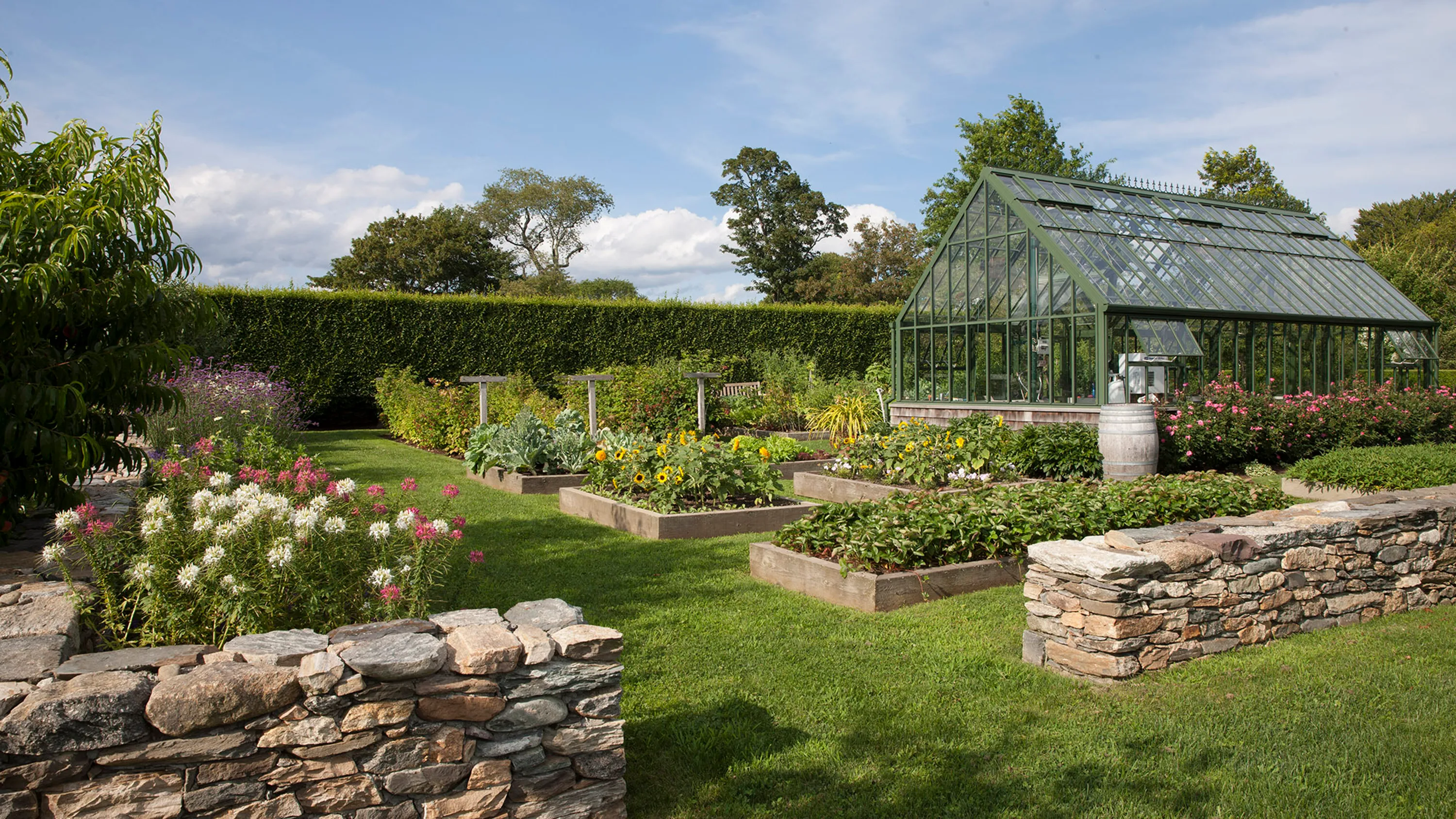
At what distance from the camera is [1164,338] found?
1220 centimetres

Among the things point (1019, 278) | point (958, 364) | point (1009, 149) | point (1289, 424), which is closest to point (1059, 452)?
point (1289, 424)

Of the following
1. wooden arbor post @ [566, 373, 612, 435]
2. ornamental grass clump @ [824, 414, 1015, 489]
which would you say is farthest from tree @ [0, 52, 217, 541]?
wooden arbor post @ [566, 373, 612, 435]

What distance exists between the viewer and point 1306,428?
1152cm

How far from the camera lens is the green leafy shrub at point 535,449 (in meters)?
9.98

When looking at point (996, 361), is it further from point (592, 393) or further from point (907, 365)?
point (592, 393)

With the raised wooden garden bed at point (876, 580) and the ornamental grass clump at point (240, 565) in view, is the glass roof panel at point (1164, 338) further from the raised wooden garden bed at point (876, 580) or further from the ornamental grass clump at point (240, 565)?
the ornamental grass clump at point (240, 565)

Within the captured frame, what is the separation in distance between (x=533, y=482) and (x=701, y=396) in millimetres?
4124

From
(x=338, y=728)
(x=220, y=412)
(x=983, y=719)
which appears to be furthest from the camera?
(x=220, y=412)

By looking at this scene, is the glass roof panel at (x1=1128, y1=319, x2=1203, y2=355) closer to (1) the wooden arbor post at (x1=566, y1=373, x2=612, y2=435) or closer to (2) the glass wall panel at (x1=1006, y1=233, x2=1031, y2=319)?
(2) the glass wall panel at (x1=1006, y1=233, x2=1031, y2=319)

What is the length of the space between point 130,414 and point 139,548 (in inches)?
46.9

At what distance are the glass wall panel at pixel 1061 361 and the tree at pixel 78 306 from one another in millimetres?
11093

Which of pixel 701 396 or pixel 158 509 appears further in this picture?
pixel 701 396

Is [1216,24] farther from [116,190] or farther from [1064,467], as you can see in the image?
[116,190]

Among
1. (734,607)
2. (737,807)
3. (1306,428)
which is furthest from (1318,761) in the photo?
(1306,428)
